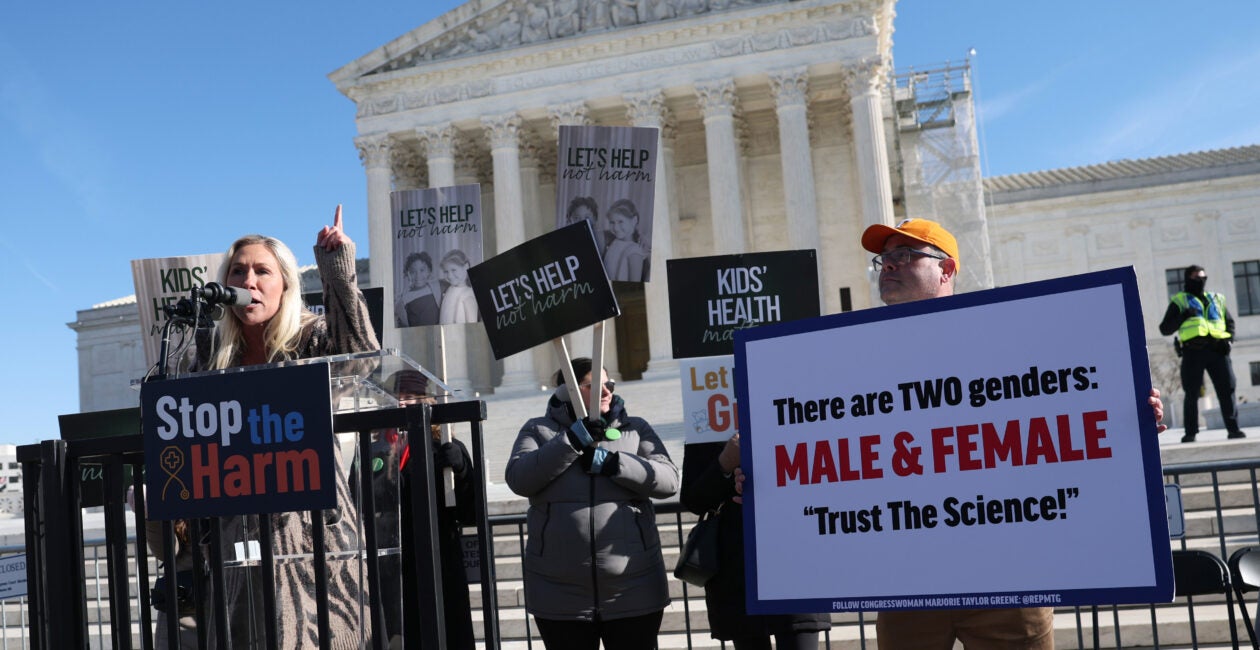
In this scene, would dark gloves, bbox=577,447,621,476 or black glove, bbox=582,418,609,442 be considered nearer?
dark gloves, bbox=577,447,621,476

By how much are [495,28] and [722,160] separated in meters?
8.65

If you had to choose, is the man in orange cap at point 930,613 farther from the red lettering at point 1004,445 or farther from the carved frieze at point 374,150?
the carved frieze at point 374,150

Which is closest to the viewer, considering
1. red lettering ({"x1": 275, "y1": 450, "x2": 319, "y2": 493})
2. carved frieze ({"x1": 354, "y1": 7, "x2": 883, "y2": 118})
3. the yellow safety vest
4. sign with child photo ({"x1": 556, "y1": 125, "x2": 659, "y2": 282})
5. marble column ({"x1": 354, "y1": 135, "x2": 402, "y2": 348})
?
red lettering ({"x1": 275, "y1": 450, "x2": 319, "y2": 493})

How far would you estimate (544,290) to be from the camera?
521 centimetres

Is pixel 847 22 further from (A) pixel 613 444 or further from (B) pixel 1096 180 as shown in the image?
(A) pixel 613 444

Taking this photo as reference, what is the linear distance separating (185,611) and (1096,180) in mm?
46512

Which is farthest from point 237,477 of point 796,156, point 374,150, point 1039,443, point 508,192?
point 374,150

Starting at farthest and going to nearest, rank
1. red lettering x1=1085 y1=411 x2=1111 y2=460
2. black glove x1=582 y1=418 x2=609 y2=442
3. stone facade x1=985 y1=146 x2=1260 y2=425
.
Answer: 1. stone facade x1=985 y1=146 x2=1260 y2=425
2. black glove x1=582 y1=418 x2=609 y2=442
3. red lettering x1=1085 y1=411 x2=1111 y2=460

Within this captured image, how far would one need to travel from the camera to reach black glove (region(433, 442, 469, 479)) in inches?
228

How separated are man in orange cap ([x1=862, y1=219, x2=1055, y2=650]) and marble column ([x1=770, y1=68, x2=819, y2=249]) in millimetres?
27628

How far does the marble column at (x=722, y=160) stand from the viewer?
105ft

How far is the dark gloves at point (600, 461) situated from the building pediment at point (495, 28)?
30.1 m

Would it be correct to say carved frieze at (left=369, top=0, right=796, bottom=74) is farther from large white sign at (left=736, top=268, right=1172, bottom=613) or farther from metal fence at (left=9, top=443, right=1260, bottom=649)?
large white sign at (left=736, top=268, right=1172, bottom=613)

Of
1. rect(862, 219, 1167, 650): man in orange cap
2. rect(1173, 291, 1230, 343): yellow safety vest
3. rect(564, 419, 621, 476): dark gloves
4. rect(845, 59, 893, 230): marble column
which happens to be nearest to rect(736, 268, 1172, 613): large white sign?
rect(862, 219, 1167, 650): man in orange cap
